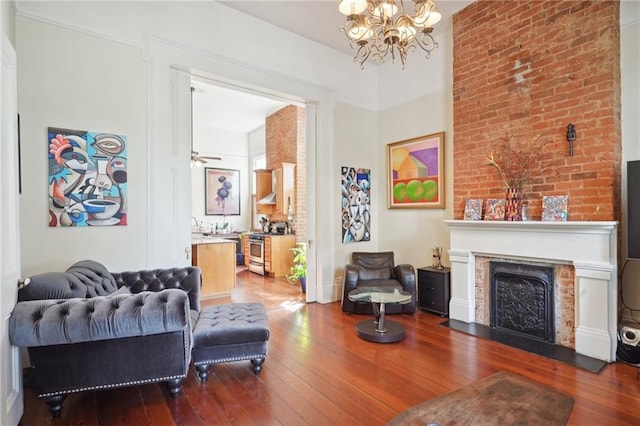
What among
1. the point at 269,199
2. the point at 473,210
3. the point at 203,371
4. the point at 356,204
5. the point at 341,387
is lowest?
the point at 341,387

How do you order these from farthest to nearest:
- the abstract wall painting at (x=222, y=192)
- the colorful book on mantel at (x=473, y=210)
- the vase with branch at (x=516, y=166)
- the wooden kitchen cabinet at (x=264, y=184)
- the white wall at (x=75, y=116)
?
the abstract wall painting at (x=222, y=192), the wooden kitchen cabinet at (x=264, y=184), the colorful book on mantel at (x=473, y=210), the vase with branch at (x=516, y=166), the white wall at (x=75, y=116)

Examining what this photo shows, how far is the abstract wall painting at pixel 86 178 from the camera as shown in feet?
10.2

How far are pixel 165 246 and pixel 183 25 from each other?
2502 mm

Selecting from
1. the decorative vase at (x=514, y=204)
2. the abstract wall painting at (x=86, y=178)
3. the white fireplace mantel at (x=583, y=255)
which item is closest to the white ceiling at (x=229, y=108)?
the abstract wall painting at (x=86, y=178)

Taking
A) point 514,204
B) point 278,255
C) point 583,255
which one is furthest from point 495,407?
point 278,255

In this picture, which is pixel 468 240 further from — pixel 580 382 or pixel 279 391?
pixel 279 391

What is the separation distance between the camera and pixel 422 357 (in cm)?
318

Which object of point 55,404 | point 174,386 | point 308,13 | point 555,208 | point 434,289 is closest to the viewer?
point 55,404

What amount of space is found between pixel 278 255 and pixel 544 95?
5.24 metres

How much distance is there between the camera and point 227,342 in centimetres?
272

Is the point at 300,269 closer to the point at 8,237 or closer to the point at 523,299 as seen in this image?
the point at 523,299

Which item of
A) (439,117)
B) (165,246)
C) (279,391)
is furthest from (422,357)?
(439,117)

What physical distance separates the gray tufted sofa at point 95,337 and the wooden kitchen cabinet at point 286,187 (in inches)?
202

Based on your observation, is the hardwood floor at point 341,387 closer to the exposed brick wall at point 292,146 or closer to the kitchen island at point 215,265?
the kitchen island at point 215,265
